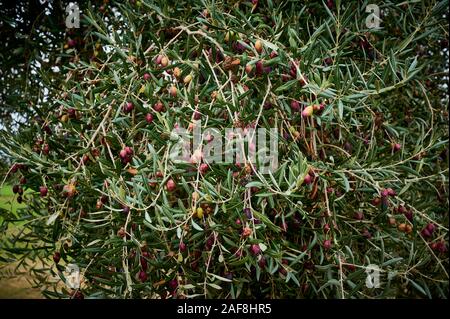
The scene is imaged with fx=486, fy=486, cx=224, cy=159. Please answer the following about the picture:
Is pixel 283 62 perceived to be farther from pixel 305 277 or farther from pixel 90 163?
pixel 305 277

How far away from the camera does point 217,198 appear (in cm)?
131

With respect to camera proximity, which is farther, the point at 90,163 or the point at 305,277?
the point at 305,277

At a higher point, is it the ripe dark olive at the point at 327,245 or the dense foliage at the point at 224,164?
the dense foliage at the point at 224,164

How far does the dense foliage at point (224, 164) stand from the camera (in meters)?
1.31

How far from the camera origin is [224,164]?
1298 millimetres

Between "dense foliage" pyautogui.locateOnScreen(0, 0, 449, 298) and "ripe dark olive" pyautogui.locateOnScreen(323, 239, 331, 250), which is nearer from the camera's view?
"dense foliage" pyautogui.locateOnScreen(0, 0, 449, 298)

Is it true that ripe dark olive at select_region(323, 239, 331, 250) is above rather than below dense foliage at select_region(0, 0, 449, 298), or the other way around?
below

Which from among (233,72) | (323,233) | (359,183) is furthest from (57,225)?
(359,183)

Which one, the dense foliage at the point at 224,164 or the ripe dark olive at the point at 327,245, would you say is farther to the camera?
the ripe dark olive at the point at 327,245

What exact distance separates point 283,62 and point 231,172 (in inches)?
12.9

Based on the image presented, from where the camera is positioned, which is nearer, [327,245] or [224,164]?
[224,164]

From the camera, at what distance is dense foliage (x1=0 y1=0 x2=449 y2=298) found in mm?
1312

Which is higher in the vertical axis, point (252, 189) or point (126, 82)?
point (126, 82)

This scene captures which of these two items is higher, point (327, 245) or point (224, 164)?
point (224, 164)
